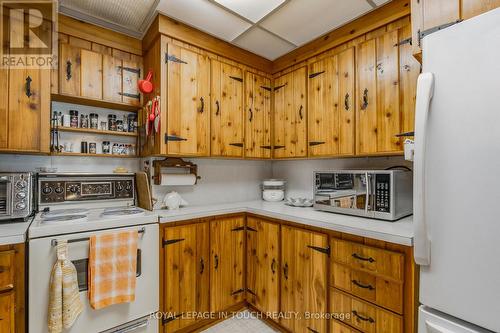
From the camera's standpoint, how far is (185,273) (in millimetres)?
1829

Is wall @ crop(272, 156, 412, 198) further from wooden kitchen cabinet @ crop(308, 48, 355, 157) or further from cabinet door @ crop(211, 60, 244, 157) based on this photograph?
cabinet door @ crop(211, 60, 244, 157)

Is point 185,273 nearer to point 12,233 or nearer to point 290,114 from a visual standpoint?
point 12,233

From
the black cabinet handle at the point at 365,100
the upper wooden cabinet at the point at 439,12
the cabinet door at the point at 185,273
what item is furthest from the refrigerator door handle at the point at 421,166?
the cabinet door at the point at 185,273

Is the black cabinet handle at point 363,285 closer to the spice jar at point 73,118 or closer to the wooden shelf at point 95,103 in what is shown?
the wooden shelf at point 95,103

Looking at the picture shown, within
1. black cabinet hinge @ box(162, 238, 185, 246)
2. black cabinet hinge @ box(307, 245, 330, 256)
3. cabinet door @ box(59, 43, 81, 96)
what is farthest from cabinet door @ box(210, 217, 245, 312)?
cabinet door @ box(59, 43, 81, 96)

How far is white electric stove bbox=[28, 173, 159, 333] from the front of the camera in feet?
4.29

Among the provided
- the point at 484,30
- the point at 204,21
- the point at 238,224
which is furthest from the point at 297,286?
the point at 204,21

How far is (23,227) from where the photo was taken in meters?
1.36

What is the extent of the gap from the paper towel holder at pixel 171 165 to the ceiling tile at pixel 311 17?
1.43m

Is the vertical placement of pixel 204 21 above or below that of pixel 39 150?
above

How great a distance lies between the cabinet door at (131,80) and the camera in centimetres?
211

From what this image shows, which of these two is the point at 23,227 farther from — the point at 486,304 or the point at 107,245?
the point at 486,304

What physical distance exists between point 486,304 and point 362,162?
1486 millimetres

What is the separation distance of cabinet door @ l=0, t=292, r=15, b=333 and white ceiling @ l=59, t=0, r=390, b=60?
77.3 inches
